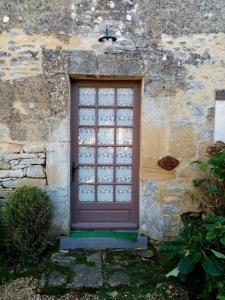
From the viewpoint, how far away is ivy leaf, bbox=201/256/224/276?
3.49m

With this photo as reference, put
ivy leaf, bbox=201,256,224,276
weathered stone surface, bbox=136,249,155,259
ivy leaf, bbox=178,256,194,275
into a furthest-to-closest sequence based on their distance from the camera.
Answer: weathered stone surface, bbox=136,249,155,259 < ivy leaf, bbox=178,256,194,275 < ivy leaf, bbox=201,256,224,276

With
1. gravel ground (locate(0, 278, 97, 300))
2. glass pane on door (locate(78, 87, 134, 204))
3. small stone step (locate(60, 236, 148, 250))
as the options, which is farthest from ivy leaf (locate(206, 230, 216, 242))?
glass pane on door (locate(78, 87, 134, 204))

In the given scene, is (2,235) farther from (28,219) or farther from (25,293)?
(25,293)

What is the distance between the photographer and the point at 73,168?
4949mm

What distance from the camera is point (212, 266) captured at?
3.54 m

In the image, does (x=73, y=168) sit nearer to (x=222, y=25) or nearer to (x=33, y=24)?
(x=33, y=24)

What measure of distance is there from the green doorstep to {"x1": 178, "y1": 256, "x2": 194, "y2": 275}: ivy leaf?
1.26m

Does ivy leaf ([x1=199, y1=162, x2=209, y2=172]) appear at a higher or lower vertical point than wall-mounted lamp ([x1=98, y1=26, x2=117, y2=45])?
lower

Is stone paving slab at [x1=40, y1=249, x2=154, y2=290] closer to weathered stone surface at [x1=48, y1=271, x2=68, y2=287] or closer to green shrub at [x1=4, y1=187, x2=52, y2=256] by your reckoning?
weathered stone surface at [x1=48, y1=271, x2=68, y2=287]

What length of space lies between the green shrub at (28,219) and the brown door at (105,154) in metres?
0.60

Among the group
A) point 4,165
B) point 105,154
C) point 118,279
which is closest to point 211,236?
point 118,279

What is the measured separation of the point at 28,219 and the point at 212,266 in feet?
6.46

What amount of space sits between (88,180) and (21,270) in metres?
1.34

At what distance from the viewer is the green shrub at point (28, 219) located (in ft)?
14.2
